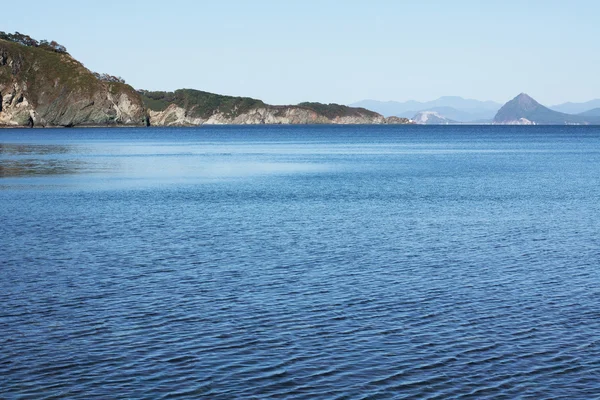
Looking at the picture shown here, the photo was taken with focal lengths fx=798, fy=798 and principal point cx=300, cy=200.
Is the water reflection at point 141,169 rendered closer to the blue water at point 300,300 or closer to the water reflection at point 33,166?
Answer: the water reflection at point 33,166

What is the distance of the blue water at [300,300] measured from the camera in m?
15.1

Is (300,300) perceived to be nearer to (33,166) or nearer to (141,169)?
(141,169)

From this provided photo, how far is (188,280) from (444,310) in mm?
7996

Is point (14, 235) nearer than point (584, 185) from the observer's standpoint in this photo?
Yes

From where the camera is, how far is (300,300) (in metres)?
21.3

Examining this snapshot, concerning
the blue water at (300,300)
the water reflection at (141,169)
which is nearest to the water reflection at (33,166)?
the water reflection at (141,169)

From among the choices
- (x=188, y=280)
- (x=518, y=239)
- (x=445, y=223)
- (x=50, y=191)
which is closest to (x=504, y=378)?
(x=188, y=280)

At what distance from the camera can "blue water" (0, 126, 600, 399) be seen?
1508 cm

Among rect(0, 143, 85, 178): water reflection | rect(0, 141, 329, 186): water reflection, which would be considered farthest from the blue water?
rect(0, 143, 85, 178): water reflection

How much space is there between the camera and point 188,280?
2409 centimetres

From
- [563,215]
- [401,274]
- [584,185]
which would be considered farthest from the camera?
[584,185]

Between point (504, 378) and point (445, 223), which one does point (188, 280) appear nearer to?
point (504, 378)

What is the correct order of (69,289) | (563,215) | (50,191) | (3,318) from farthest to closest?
(50,191) < (563,215) < (69,289) < (3,318)

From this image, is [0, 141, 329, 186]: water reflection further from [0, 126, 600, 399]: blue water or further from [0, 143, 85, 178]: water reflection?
[0, 126, 600, 399]: blue water
